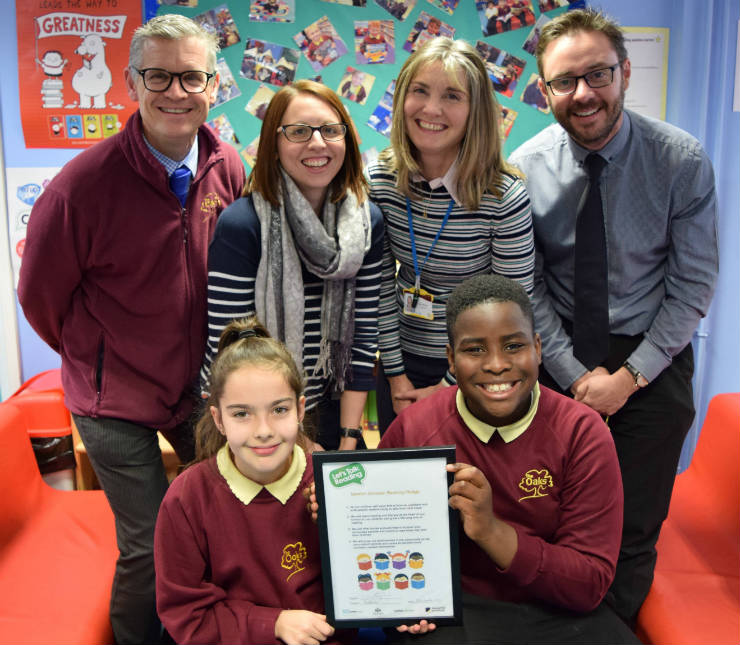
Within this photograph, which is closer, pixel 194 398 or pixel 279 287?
pixel 279 287

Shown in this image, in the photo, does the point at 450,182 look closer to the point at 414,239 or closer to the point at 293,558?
the point at 414,239

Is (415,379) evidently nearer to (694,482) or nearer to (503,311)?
(503,311)

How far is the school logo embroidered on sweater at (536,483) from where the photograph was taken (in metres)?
1.73

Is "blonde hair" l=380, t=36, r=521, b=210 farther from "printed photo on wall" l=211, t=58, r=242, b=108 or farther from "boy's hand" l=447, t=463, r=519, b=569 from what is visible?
"printed photo on wall" l=211, t=58, r=242, b=108

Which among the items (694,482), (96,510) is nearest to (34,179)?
(96,510)

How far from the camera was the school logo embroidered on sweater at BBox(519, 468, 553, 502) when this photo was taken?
1729 mm

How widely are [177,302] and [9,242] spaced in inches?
76.6

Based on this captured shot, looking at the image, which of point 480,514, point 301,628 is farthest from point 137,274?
point 480,514

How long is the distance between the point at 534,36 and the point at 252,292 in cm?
222

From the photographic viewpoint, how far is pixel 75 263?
81.7 inches

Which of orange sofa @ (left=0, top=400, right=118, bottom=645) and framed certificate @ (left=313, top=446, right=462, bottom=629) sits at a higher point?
framed certificate @ (left=313, top=446, right=462, bottom=629)

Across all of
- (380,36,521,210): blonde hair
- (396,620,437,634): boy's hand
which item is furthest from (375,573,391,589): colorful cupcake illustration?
(380,36,521,210): blonde hair

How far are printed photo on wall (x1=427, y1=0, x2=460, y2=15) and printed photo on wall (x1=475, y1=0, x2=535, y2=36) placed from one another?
0.11 m

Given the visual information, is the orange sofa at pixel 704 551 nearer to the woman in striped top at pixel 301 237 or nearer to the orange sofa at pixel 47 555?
the woman in striped top at pixel 301 237
